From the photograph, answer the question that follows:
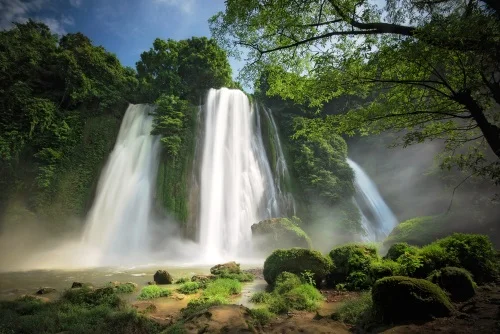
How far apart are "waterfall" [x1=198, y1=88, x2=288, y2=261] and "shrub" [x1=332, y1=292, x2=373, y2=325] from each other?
1249cm

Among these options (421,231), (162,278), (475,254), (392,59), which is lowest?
(162,278)

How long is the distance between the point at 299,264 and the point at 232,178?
13797 millimetres

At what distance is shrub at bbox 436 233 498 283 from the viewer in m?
6.38

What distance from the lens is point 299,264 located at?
8.01 m

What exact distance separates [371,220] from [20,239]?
2692 centimetres

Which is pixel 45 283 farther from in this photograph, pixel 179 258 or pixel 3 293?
pixel 179 258

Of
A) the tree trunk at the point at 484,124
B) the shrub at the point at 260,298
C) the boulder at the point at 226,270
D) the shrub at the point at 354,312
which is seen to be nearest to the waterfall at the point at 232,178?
the boulder at the point at 226,270

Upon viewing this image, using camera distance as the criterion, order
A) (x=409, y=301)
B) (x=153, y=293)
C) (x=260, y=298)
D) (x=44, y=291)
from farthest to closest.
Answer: (x=44, y=291) → (x=153, y=293) → (x=260, y=298) → (x=409, y=301)

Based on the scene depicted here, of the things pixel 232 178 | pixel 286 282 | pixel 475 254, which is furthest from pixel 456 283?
pixel 232 178

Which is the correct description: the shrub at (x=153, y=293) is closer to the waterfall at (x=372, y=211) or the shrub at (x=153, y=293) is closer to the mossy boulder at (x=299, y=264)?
the mossy boulder at (x=299, y=264)

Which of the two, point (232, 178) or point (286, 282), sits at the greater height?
point (232, 178)

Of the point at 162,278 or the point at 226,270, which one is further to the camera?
the point at 226,270

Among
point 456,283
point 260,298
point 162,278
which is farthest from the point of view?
point 162,278

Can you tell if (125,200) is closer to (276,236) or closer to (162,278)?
(162,278)
